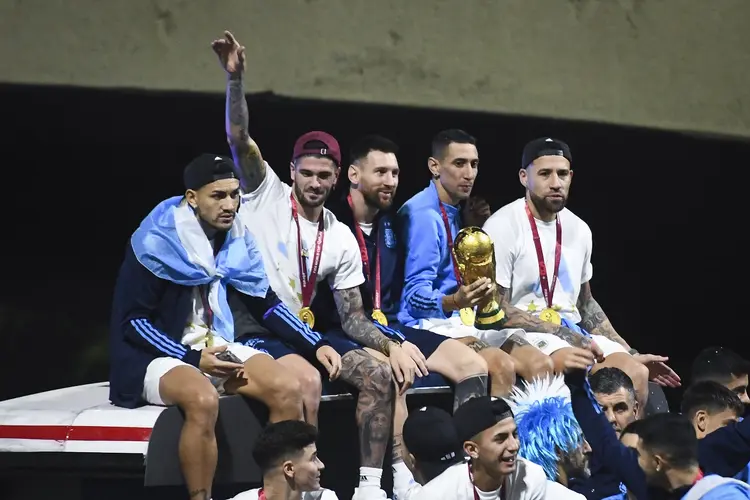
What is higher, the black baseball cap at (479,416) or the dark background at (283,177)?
the dark background at (283,177)

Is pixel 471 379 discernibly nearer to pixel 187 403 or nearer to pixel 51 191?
pixel 187 403

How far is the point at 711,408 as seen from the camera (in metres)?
5.00

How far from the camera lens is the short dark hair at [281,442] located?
4.55 meters

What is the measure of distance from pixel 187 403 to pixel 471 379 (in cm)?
124

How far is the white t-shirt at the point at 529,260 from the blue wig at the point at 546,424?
0.83 metres

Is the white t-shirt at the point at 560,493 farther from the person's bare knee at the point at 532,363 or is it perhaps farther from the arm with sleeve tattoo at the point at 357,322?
the arm with sleeve tattoo at the point at 357,322

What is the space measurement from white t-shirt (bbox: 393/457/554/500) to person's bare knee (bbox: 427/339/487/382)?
3.09 ft

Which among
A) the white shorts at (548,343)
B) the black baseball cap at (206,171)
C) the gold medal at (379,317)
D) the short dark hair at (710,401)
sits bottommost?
the short dark hair at (710,401)

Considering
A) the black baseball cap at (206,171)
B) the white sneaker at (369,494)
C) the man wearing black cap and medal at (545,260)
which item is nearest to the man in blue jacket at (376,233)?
the man wearing black cap and medal at (545,260)

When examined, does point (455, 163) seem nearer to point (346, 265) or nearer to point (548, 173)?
point (548, 173)

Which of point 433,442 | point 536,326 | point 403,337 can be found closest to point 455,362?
point 403,337

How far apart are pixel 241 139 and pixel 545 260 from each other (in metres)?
1.49

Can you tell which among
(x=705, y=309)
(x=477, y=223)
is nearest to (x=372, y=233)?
(x=477, y=223)

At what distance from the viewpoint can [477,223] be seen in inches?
257
